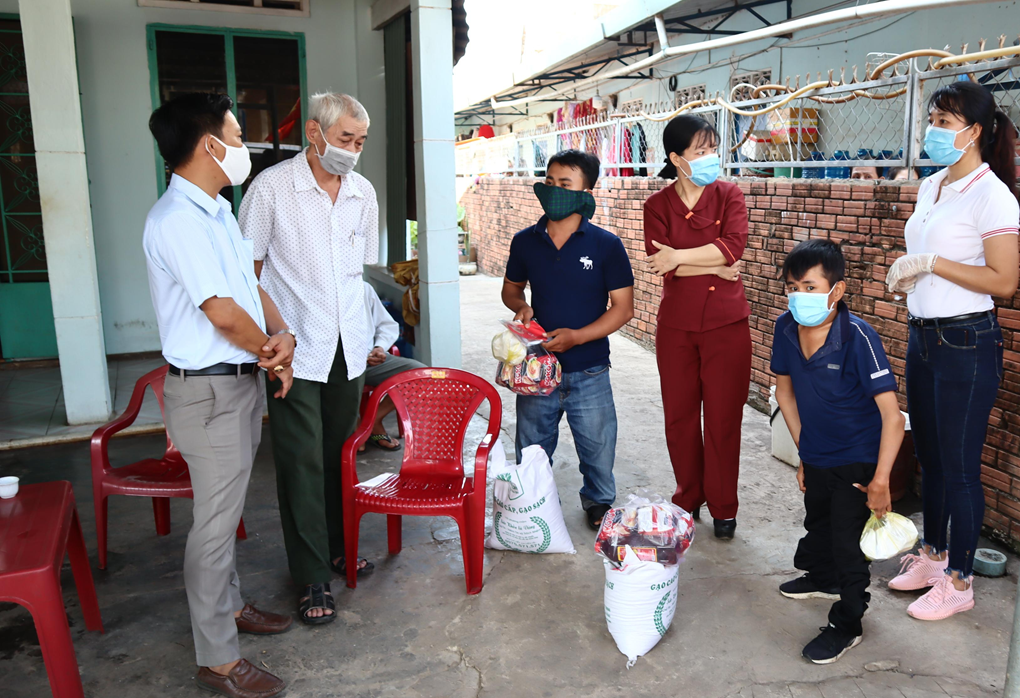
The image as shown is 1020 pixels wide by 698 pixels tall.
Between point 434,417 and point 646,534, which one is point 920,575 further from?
point 434,417

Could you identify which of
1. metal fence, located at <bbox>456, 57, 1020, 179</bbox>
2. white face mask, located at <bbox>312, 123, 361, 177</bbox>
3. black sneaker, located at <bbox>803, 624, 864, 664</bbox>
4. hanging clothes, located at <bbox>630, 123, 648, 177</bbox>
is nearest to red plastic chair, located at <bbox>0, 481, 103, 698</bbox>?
white face mask, located at <bbox>312, 123, 361, 177</bbox>

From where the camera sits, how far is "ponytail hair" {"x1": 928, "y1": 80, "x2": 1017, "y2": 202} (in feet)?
8.96

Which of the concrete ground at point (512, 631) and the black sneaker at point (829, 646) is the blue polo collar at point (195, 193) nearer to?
the concrete ground at point (512, 631)

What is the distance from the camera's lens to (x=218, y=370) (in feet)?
8.13

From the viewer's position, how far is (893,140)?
712 cm

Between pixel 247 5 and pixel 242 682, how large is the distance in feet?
19.7

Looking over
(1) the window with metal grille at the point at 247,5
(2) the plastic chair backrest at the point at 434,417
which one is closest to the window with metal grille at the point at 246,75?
(1) the window with metal grille at the point at 247,5

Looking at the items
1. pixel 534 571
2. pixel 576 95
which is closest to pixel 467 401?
pixel 534 571

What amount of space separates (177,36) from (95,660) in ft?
18.3

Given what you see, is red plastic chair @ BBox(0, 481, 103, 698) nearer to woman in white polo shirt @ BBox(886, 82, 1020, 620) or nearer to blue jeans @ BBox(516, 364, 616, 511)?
blue jeans @ BBox(516, 364, 616, 511)

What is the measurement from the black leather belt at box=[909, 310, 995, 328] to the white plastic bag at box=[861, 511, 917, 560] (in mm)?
745

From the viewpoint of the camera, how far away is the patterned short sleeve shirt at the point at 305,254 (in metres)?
2.92

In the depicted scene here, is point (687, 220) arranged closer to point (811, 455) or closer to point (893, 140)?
point (811, 455)

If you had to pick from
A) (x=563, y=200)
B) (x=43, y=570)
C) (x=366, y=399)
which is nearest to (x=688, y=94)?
(x=366, y=399)
